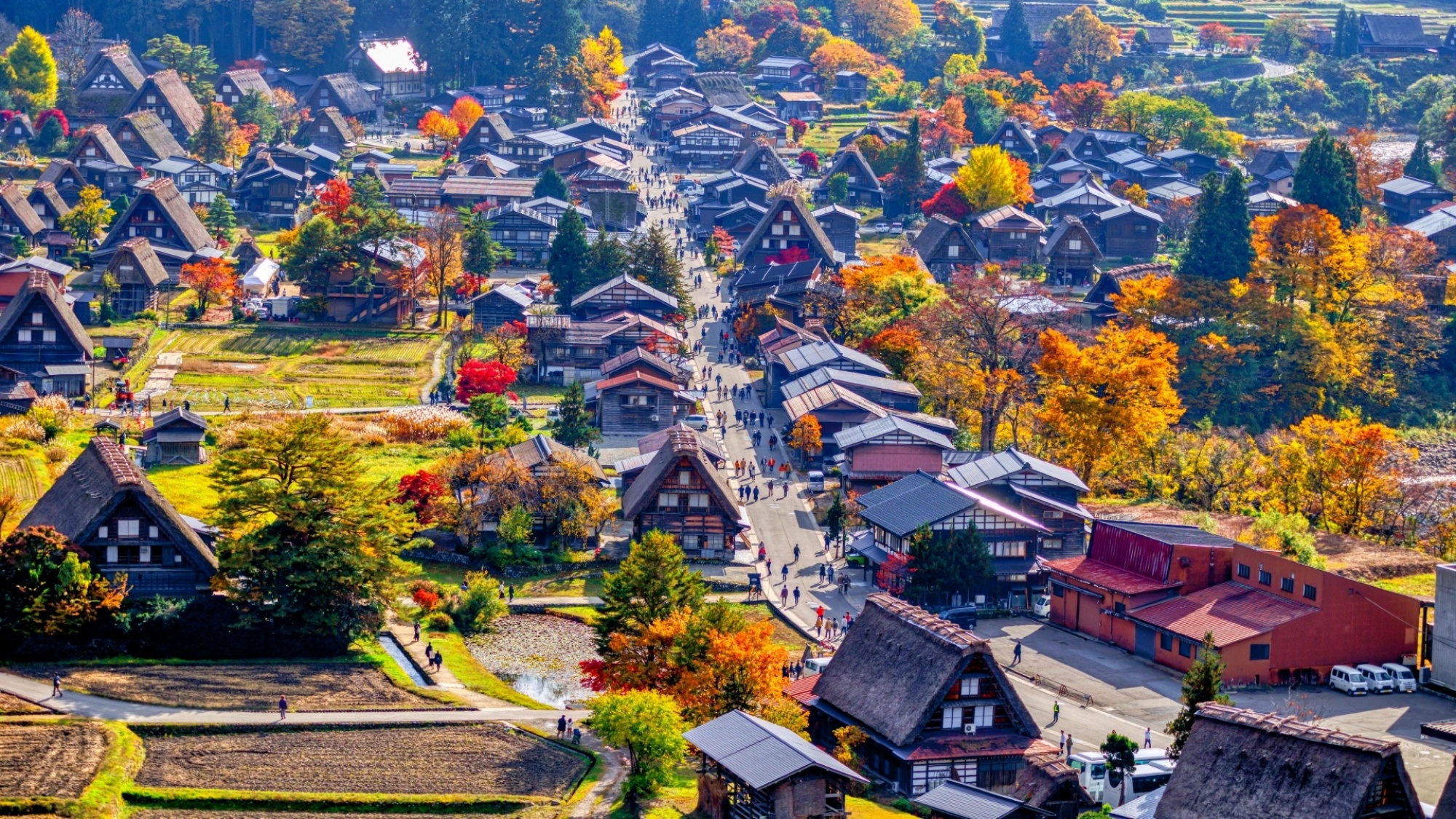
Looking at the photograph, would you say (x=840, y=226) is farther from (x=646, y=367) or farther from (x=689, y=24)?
(x=689, y=24)

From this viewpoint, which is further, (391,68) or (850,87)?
(850,87)

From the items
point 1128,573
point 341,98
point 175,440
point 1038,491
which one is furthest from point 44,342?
point 341,98

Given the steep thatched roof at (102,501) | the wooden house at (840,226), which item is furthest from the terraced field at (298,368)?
the wooden house at (840,226)

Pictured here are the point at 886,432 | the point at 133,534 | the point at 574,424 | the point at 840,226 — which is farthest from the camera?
the point at 840,226

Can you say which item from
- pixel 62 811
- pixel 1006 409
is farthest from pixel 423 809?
pixel 1006 409

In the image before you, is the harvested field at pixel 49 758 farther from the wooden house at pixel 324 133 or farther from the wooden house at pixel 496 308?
the wooden house at pixel 324 133
